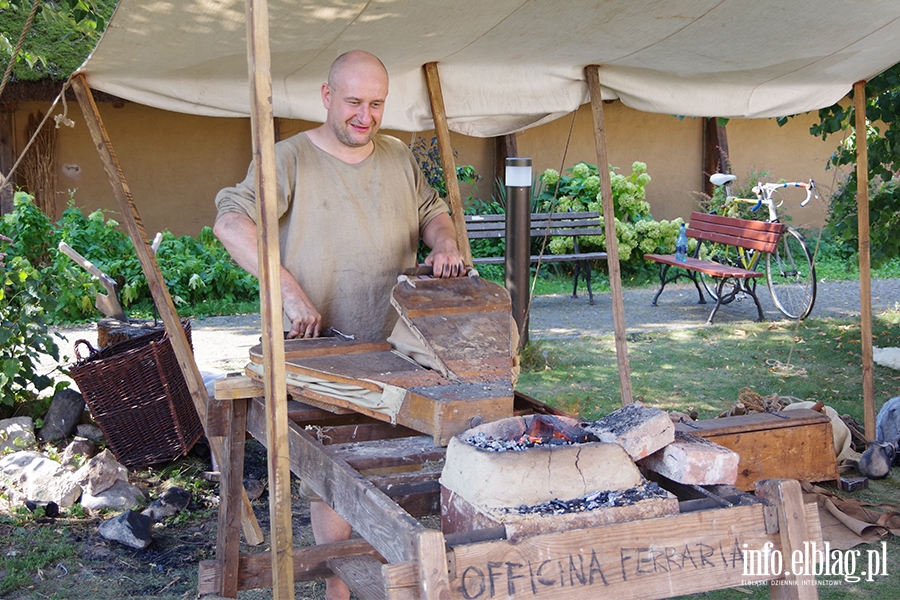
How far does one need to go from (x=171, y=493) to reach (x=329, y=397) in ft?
7.11

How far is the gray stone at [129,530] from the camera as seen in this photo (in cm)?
366

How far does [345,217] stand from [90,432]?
2527 millimetres

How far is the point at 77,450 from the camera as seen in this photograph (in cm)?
444

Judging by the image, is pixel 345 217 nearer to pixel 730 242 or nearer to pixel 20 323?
pixel 20 323

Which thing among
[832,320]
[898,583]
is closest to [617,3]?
[898,583]

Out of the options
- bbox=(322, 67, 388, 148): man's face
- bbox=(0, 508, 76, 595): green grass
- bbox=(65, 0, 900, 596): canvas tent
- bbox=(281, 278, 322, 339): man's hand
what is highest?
bbox=(65, 0, 900, 596): canvas tent

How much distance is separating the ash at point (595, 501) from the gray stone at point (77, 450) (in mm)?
3309

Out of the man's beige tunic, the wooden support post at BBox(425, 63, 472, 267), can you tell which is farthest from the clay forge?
the wooden support post at BBox(425, 63, 472, 267)

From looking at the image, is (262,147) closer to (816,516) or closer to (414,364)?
(414,364)

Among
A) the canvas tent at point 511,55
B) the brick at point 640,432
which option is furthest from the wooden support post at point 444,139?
the brick at point 640,432

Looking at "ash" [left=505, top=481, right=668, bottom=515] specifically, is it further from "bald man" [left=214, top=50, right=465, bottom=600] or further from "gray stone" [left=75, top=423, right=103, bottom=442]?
"gray stone" [left=75, top=423, right=103, bottom=442]

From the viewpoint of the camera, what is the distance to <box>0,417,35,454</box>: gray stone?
14.7 ft

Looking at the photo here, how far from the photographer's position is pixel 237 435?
285 cm

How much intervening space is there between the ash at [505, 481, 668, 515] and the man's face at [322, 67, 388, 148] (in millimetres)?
1593
